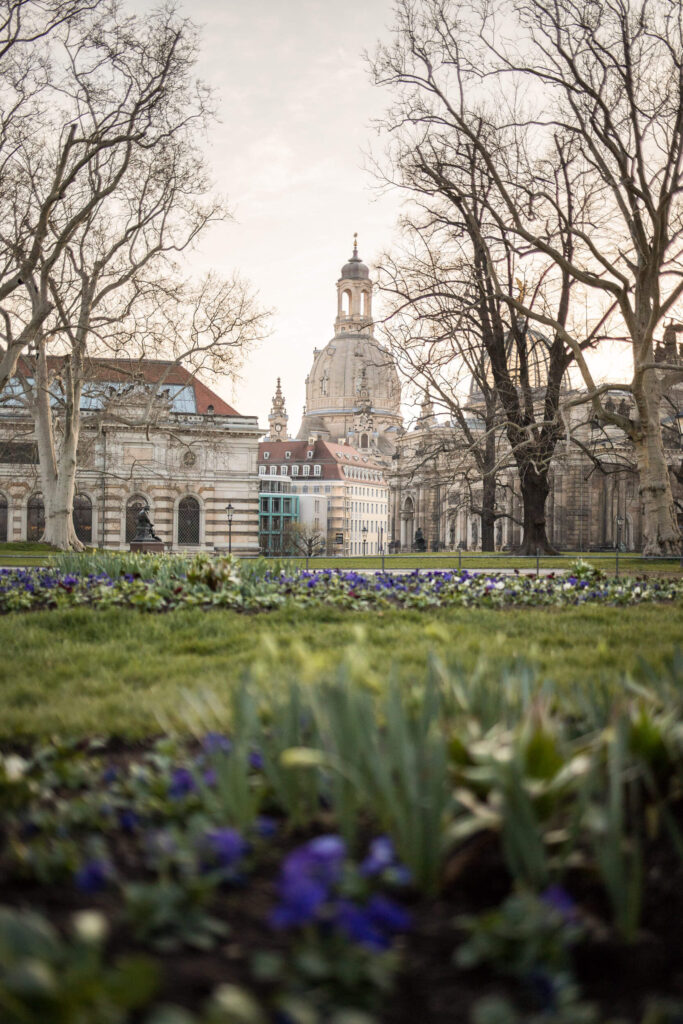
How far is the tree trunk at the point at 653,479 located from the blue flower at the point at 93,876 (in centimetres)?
2085

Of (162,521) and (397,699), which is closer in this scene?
(397,699)

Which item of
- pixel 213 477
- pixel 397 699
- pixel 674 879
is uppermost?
pixel 213 477

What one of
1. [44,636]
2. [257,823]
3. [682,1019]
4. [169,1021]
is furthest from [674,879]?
[44,636]

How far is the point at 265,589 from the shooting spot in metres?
9.92

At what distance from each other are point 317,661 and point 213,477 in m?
41.0

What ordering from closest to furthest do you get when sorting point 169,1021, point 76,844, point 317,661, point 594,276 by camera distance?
point 169,1021 < point 76,844 < point 317,661 < point 594,276

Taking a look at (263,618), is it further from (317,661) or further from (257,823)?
(257,823)

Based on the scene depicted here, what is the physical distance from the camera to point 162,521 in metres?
43.3

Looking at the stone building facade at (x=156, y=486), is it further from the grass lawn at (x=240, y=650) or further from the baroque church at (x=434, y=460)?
the grass lawn at (x=240, y=650)

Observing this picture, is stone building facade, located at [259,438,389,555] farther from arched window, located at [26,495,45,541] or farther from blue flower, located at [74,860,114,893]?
blue flower, located at [74,860,114,893]

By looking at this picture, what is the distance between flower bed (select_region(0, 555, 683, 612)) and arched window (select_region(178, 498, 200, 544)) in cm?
Answer: 3148

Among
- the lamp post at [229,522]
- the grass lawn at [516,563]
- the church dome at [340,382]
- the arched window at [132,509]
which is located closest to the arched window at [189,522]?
the lamp post at [229,522]

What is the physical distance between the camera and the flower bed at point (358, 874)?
5.65 ft

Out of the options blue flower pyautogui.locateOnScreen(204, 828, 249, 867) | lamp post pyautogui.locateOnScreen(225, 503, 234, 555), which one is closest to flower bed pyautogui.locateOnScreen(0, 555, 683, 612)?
blue flower pyautogui.locateOnScreen(204, 828, 249, 867)
